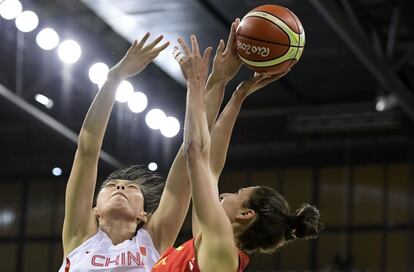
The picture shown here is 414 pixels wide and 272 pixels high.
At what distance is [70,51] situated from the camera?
35.3ft

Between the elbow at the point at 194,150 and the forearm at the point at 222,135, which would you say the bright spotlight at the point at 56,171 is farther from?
the elbow at the point at 194,150

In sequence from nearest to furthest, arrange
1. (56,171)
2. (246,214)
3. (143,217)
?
(246,214) → (143,217) → (56,171)

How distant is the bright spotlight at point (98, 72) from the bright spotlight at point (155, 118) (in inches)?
45.2

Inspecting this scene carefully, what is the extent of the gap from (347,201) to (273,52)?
11424mm

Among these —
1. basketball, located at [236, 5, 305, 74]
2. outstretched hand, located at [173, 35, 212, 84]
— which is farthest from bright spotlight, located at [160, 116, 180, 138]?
outstretched hand, located at [173, 35, 212, 84]

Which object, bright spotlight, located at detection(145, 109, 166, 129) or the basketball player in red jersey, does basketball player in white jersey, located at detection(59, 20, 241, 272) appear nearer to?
the basketball player in red jersey

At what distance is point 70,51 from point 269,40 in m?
6.75

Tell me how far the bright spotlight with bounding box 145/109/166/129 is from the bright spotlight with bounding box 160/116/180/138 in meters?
0.07

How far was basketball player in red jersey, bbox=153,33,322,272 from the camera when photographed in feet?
11.7

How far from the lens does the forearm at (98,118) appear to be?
4207 mm

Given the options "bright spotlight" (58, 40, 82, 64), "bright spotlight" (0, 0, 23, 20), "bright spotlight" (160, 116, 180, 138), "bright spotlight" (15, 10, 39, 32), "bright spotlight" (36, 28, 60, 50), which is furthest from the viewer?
"bright spotlight" (160, 116, 180, 138)

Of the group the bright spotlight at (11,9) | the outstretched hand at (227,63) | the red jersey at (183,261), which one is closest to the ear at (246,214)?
the red jersey at (183,261)

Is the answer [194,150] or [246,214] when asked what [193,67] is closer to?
[194,150]

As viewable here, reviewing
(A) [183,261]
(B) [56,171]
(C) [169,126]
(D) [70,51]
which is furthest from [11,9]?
(A) [183,261]
